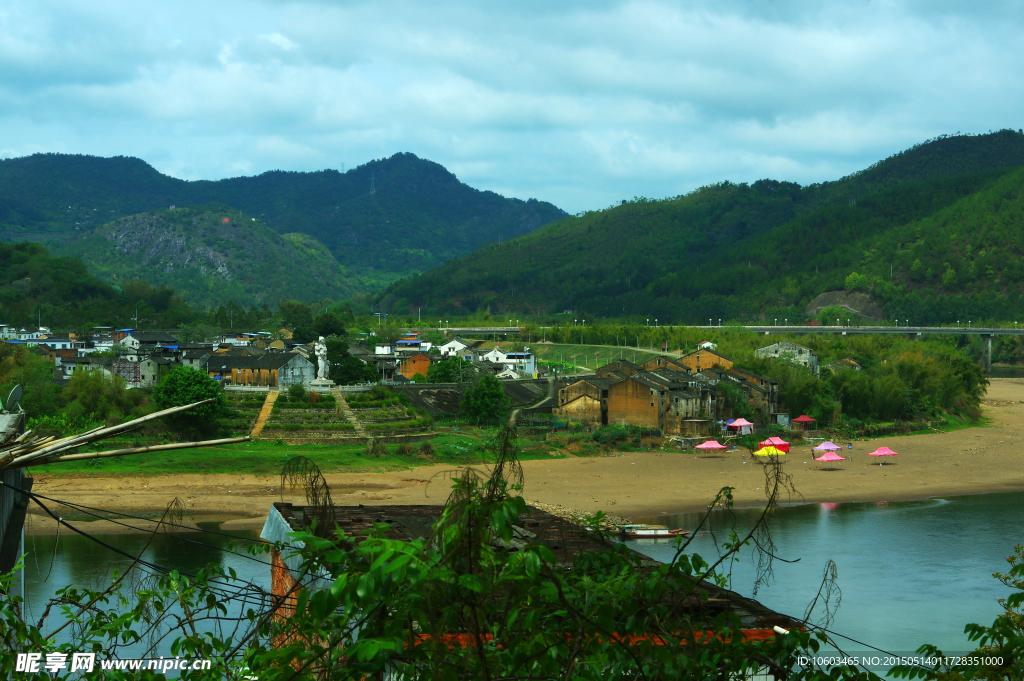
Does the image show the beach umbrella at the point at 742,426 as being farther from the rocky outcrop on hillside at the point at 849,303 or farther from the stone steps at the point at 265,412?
the rocky outcrop on hillside at the point at 849,303

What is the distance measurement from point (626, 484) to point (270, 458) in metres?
14.9

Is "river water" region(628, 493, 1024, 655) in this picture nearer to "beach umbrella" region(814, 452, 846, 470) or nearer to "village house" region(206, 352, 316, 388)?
"beach umbrella" region(814, 452, 846, 470)

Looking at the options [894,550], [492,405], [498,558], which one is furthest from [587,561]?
[492,405]

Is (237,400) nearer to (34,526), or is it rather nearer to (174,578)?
(34,526)

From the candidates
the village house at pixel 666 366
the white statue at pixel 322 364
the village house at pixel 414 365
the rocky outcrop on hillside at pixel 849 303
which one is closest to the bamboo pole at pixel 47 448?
the white statue at pixel 322 364

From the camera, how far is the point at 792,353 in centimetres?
6675

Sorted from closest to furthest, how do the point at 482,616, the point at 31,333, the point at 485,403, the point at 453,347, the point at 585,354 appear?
the point at 482,616, the point at 485,403, the point at 31,333, the point at 453,347, the point at 585,354

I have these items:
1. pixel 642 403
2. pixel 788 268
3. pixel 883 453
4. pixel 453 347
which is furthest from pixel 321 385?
pixel 788 268

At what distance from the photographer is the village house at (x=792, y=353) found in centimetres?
6575

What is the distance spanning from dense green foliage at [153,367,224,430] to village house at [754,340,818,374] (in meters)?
40.8

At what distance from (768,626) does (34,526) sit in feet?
86.3

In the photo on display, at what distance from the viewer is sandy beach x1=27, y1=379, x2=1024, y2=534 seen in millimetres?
30703

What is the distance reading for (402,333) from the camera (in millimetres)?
101062

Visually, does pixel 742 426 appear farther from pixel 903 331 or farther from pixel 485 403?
pixel 903 331
